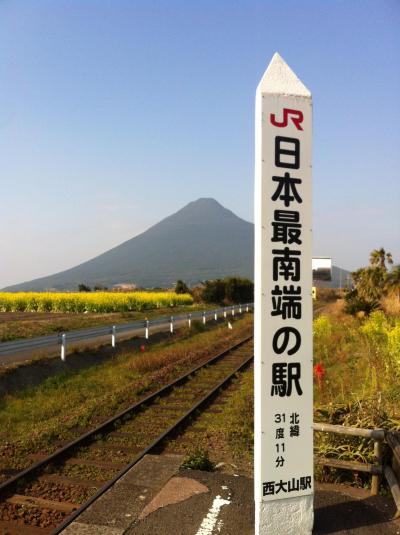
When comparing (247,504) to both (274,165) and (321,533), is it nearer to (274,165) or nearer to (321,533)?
(321,533)

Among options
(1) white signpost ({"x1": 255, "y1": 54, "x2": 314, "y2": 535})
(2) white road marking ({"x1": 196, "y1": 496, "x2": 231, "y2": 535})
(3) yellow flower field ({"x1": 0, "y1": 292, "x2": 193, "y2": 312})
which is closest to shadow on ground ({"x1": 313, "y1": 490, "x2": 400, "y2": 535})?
(1) white signpost ({"x1": 255, "y1": 54, "x2": 314, "y2": 535})

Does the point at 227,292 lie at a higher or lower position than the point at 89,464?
higher

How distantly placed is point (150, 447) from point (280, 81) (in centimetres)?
571

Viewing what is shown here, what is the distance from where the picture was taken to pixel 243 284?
5197cm

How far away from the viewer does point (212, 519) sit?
475cm

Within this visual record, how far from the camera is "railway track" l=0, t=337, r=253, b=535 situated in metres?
5.39

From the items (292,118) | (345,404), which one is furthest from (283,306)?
(345,404)

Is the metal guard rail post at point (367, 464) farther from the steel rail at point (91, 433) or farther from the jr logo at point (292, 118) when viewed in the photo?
the steel rail at point (91, 433)

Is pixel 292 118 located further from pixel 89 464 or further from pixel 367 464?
pixel 89 464

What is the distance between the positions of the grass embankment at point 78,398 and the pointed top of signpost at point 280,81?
619 cm

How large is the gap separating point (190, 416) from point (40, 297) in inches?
1351

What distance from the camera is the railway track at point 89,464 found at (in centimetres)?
539

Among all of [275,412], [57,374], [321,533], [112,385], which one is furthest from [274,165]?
[57,374]

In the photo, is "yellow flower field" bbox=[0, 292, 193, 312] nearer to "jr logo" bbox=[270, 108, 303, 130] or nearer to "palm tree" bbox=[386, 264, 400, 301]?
"palm tree" bbox=[386, 264, 400, 301]
